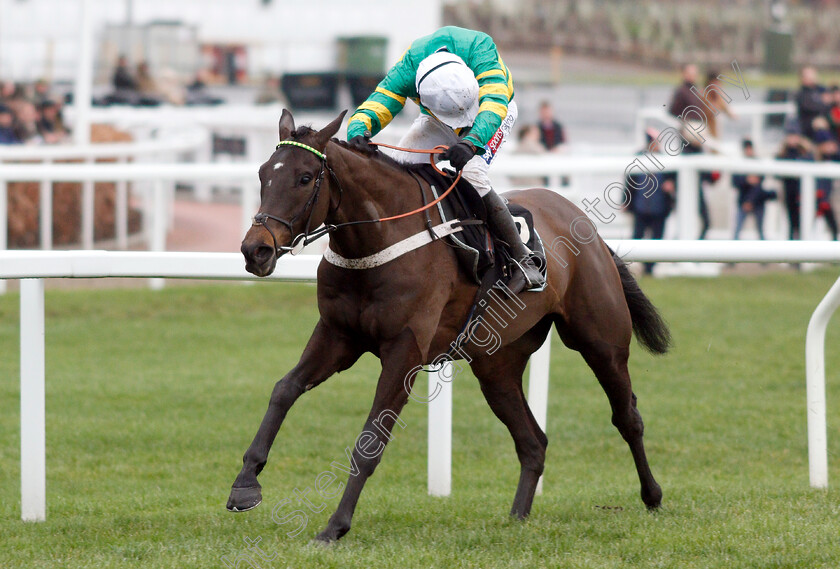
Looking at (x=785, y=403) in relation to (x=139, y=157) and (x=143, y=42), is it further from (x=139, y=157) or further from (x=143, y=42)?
(x=143, y=42)

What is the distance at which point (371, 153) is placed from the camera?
411cm

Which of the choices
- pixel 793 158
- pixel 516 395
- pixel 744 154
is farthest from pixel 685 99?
pixel 516 395

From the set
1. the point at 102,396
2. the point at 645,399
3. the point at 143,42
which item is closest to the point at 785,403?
the point at 645,399

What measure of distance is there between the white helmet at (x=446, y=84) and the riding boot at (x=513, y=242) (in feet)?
1.14

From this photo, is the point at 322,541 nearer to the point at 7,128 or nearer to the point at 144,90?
the point at 7,128

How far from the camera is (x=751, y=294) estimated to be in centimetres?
1084

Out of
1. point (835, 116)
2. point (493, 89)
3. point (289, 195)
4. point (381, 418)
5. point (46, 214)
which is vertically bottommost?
point (46, 214)

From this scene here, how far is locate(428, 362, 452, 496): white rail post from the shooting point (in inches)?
192

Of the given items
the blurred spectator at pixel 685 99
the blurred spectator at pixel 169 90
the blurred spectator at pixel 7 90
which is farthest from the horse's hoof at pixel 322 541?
the blurred spectator at pixel 169 90

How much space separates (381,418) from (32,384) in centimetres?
136

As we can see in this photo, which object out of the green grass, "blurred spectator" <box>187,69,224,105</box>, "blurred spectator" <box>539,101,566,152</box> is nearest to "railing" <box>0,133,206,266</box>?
the green grass

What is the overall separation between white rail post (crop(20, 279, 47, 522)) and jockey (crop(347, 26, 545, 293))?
1328 millimetres

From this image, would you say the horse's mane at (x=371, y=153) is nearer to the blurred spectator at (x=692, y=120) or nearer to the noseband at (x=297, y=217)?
the noseband at (x=297, y=217)

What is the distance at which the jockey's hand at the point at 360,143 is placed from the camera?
4.09m
